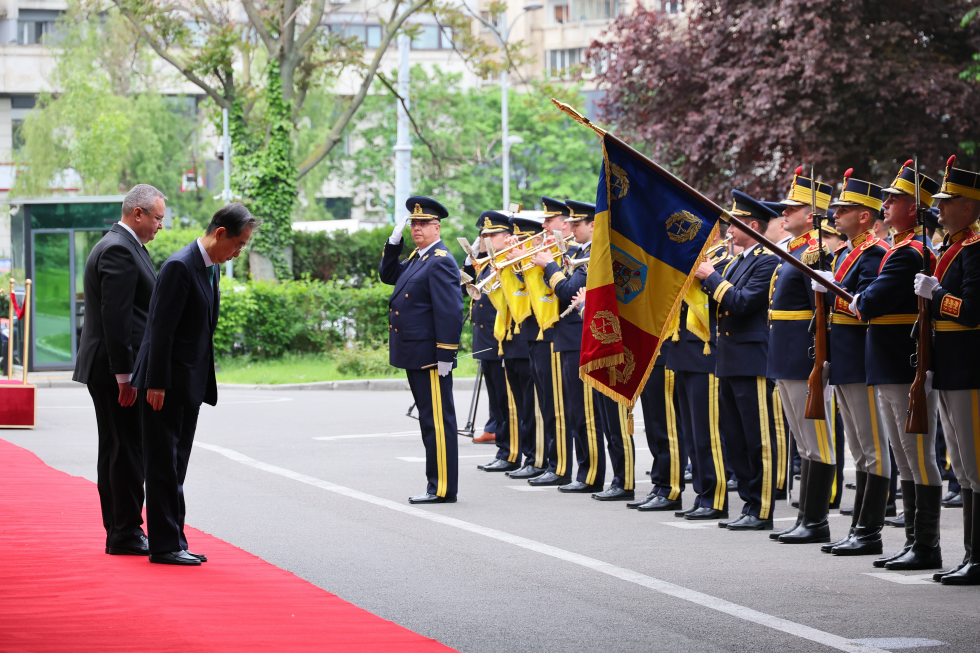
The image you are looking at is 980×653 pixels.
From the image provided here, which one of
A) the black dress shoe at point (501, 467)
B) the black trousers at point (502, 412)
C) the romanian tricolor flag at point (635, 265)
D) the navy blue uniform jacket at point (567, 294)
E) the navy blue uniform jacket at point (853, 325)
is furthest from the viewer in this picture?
the black trousers at point (502, 412)

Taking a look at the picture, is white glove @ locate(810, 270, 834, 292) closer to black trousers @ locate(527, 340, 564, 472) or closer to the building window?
black trousers @ locate(527, 340, 564, 472)

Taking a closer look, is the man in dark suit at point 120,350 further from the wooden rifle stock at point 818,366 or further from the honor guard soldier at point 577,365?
the wooden rifle stock at point 818,366

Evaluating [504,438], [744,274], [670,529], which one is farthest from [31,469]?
[744,274]

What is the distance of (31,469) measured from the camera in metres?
10.8

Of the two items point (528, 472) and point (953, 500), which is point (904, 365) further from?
point (528, 472)

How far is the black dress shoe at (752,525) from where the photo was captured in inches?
341

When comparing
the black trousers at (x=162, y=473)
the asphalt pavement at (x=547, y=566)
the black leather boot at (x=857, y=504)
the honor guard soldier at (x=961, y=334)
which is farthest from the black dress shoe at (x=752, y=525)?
the black trousers at (x=162, y=473)

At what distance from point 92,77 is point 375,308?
26.2 m

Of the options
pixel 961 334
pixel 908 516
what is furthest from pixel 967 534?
pixel 961 334

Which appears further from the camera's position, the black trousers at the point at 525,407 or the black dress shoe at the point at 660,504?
the black trousers at the point at 525,407

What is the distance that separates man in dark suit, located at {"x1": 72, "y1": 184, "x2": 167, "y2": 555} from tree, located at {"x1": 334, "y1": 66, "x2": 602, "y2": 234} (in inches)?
1612

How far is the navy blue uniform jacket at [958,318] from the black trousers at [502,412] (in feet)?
18.5

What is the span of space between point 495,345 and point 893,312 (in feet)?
18.1

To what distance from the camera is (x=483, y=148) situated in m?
50.1
